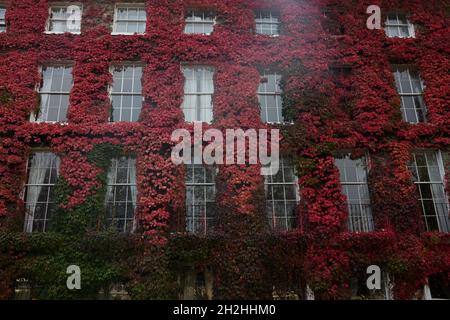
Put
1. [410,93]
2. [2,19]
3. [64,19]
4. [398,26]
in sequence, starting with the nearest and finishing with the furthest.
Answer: [410,93] < [2,19] < [64,19] < [398,26]

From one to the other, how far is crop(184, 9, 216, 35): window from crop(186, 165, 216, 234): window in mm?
6226

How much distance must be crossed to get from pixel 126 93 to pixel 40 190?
15.8 ft

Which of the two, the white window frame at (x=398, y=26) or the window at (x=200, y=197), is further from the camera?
the white window frame at (x=398, y=26)

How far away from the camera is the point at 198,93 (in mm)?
15555

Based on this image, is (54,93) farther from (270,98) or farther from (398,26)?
(398,26)

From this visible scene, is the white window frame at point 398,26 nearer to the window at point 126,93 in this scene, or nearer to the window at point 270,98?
the window at point 270,98

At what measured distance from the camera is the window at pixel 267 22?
55.4 feet

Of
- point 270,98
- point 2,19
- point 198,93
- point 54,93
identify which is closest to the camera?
point 54,93

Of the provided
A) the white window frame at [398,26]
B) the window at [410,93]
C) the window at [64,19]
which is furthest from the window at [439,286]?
the window at [64,19]


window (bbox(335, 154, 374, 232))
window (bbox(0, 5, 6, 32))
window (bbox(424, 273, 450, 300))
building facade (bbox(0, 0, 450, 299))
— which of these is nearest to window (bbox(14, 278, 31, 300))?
building facade (bbox(0, 0, 450, 299))

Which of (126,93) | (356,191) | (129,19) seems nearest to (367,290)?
(356,191)

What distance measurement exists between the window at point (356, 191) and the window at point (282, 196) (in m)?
1.88

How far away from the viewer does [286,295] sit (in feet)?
42.7

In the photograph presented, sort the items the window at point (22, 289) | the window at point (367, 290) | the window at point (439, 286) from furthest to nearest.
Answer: the window at point (439, 286) < the window at point (367, 290) < the window at point (22, 289)
